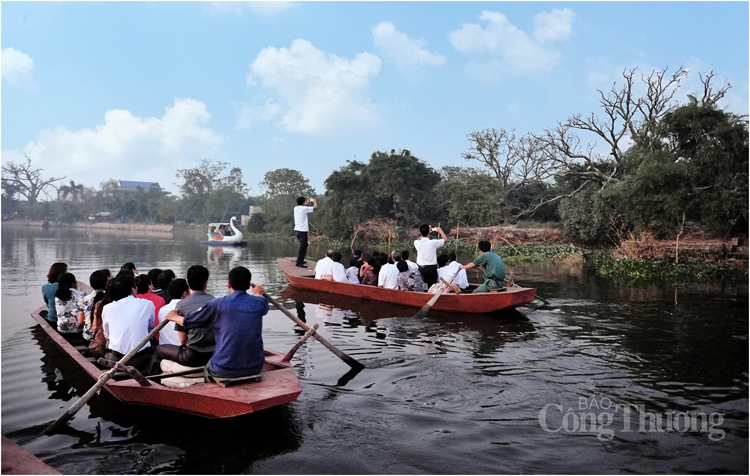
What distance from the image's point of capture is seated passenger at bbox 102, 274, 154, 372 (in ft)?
16.2

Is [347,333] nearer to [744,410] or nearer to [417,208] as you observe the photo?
[744,410]

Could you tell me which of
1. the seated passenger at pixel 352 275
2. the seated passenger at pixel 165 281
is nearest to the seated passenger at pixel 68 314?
the seated passenger at pixel 165 281

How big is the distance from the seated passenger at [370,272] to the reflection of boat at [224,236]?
1835 centimetres

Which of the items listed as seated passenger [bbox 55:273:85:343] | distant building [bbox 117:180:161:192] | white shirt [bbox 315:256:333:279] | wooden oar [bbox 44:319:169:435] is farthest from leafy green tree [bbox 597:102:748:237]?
distant building [bbox 117:180:161:192]

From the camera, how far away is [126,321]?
493 centimetres

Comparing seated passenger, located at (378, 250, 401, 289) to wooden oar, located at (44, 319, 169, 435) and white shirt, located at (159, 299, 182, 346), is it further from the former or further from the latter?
wooden oar, located at (44, 319, 169, 435)

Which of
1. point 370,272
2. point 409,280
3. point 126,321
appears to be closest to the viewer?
point 126,321

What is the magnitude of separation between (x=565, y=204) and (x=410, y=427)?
18869 millimetres

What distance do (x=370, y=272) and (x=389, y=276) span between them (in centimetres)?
94

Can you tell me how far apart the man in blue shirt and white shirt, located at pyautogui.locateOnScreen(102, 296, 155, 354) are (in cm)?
76

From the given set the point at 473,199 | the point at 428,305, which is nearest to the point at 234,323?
the point at 428,305

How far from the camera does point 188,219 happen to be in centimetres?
5288

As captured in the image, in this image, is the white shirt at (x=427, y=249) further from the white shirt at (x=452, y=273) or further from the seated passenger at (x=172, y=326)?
the seated passenger at (x=172, y=326)

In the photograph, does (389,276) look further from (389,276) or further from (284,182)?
(284,182)
